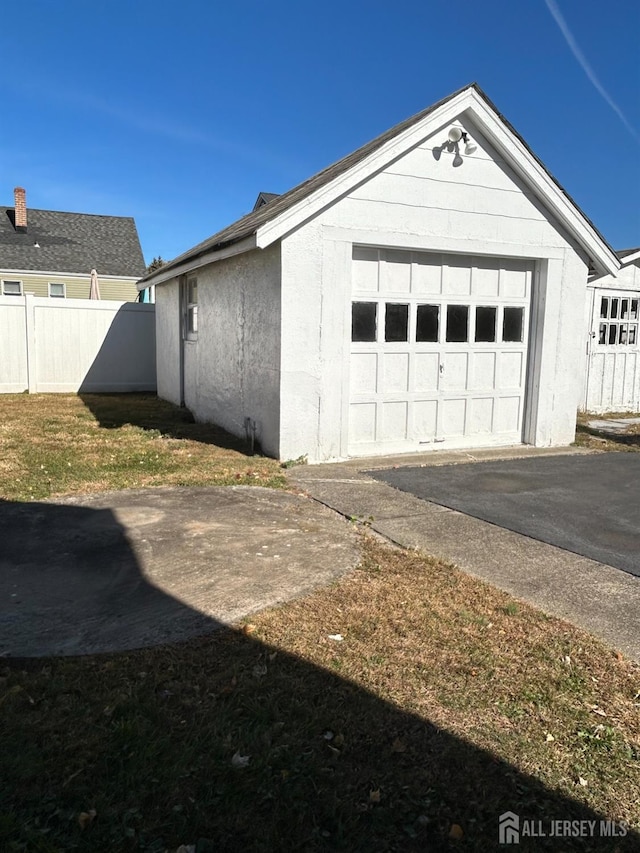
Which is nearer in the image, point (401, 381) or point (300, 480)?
point (300, 480)

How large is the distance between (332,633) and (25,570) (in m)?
2.24

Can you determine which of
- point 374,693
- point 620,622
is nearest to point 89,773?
point 374,693

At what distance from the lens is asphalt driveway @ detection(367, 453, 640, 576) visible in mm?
5434

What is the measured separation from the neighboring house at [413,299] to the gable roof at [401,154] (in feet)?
0.07

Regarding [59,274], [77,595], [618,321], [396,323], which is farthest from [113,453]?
[59,274]

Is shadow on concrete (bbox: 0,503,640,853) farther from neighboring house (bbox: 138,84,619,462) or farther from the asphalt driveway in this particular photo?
neighboring house (bbox: 138,84,619,462)

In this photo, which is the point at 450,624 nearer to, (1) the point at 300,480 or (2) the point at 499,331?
(1) the point at 300,480

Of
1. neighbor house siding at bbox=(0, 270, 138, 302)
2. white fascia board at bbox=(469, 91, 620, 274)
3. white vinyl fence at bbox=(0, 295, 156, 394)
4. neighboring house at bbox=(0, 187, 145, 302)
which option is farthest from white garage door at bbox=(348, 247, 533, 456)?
neighboring house at bbox=(0, 187, 145, 302)

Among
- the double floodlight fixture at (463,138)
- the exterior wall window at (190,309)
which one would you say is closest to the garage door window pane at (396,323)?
the double floodlight fixture at (463,138)

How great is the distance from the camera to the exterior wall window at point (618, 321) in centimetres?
1470

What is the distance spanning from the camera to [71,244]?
2712 centimetres

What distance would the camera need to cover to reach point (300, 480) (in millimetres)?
7352

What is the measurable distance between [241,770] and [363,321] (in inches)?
262

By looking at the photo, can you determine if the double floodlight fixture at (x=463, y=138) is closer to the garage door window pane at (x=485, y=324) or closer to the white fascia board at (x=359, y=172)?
the white fascia board at (x=359, y=172)
